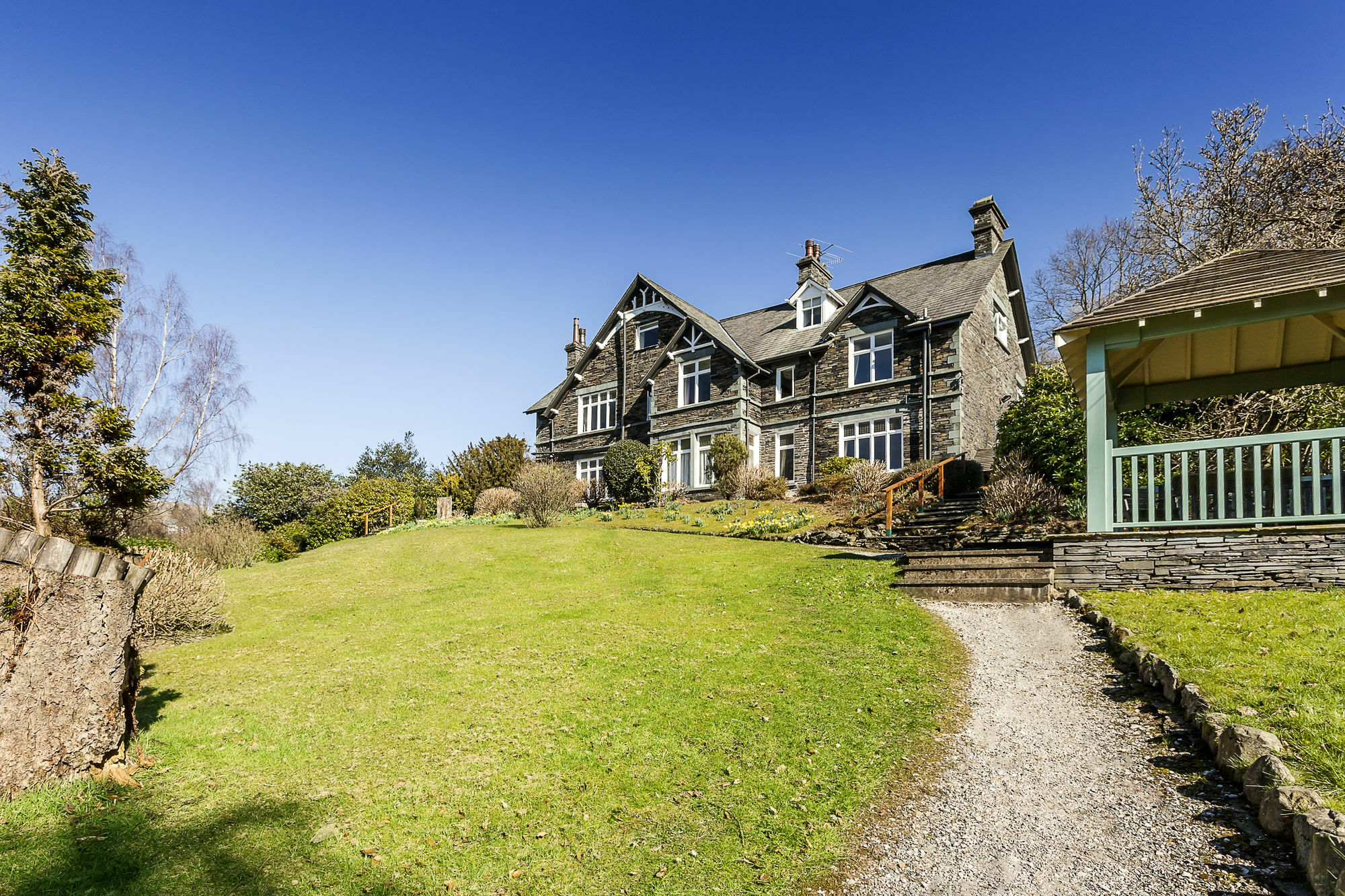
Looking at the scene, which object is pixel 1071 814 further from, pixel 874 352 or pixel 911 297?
pixel 911 297

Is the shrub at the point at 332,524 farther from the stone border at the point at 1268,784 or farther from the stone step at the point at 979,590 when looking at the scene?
the stone border at the point at 1268,784

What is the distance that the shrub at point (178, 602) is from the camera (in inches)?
364

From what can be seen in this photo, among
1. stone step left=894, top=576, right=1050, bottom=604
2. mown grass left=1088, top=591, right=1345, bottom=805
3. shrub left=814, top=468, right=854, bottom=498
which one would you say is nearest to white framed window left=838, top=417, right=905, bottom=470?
shrub left=814, top=468, right=854, bottom=498

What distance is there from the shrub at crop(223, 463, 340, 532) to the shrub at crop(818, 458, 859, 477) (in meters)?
22.6

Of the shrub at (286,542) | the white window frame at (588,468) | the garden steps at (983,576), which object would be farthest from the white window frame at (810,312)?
the shrub at (286,542)

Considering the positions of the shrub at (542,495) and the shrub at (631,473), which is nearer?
the shrub at (542,495)

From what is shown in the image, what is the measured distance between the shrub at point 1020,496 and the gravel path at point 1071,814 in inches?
271

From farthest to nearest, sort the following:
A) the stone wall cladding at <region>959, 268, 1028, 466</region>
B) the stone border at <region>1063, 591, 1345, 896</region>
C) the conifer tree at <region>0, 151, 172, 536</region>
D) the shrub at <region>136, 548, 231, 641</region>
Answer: the stone wall cladding at <region>959, 268, 1028, 466</region>
the conifer tree at <region>0, 151, 172, 536</region>
the shrub at <region>136, 548, 231, 641</region>
the stone border at <region>1063, 591, 1345, 896</region>

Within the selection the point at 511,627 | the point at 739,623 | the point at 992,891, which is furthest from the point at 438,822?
the point at 739,623

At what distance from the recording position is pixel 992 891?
405 centimetres

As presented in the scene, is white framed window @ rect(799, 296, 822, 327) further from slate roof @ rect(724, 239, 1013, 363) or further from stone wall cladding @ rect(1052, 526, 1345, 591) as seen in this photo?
stone wall cladding @ rect(1052, 526, 1345, 591)

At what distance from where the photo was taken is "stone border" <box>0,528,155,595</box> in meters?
4.82

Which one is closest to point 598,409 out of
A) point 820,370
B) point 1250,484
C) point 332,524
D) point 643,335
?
point 643,335

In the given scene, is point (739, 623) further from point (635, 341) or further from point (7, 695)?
point (635, 341)
